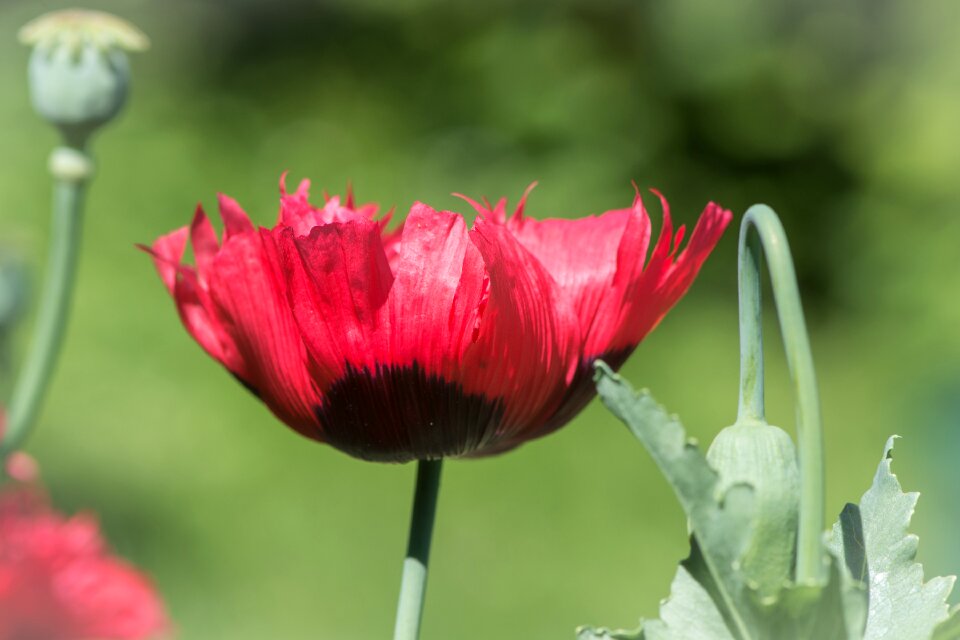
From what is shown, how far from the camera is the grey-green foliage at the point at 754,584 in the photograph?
0.26 metres

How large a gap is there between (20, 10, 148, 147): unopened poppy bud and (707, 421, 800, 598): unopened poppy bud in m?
0.17

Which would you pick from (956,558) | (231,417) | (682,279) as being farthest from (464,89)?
(682,279)

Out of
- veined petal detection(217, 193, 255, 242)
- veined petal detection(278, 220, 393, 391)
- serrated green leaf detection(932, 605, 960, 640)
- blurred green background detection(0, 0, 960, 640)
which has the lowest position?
serrated green leaf detection(932, 605, 960, 640)

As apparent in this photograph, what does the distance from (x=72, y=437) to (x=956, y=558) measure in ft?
3.61

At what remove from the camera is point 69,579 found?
0.43m

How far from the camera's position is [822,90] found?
2426 mm

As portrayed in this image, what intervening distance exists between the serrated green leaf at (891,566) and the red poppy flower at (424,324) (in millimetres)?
63

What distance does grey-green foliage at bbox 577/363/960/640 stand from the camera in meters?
0.26

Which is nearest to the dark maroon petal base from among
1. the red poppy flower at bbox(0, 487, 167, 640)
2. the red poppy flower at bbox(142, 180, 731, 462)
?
the red poppy flower at bbox(142, 180, 731, 462)

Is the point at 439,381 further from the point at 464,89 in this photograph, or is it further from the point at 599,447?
the point at 464,89

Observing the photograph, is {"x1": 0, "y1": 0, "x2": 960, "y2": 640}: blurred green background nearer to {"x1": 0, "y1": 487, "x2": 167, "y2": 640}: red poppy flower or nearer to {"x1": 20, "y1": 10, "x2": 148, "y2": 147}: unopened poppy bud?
{"x1": 0, "y1": 487, "x2": 167, "y2": 640}: red poppy flower

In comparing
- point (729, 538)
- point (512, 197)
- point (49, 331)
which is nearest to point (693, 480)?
point (729, 538)

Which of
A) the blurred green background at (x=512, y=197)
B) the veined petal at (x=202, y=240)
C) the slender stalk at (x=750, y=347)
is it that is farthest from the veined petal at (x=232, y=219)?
the blurred green background at (x=512, y=197)

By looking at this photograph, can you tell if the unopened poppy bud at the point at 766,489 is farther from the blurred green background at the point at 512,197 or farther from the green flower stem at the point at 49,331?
the blurred green background at the point at 512,197
